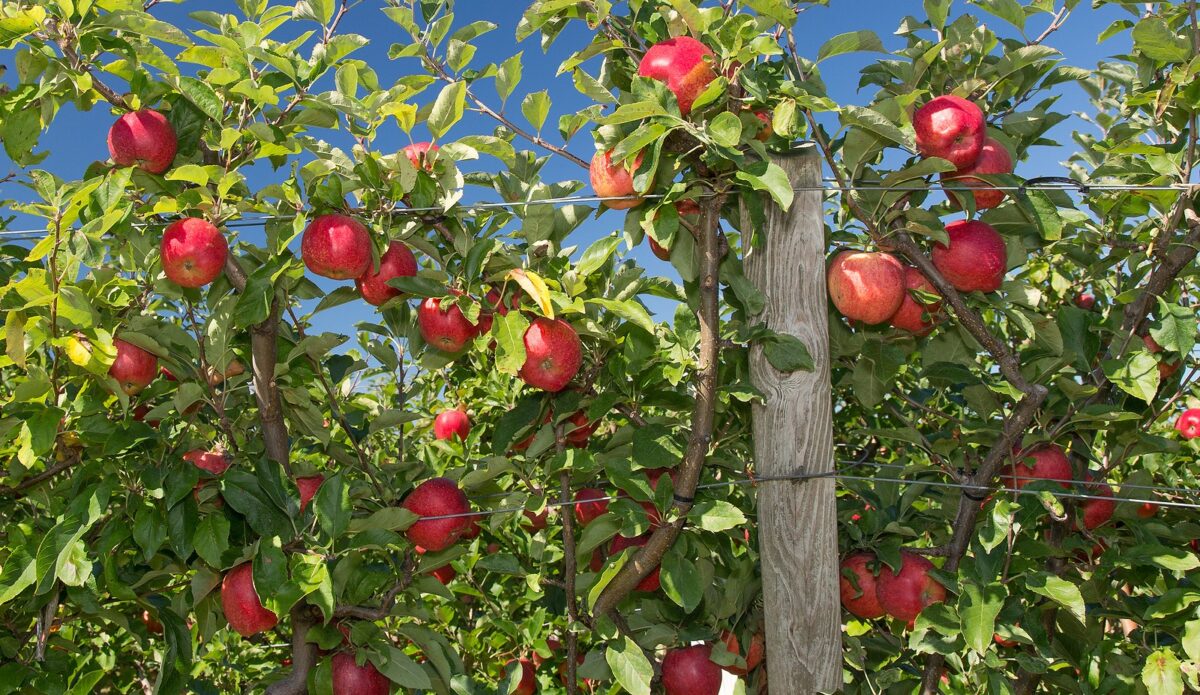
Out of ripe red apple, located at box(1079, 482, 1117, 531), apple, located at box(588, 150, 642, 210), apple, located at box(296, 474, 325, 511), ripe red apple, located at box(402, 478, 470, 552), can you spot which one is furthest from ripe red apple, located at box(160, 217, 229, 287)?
ripe red apple, located at box(1079, 482, 1117, 531)

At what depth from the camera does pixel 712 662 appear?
82.5 inches

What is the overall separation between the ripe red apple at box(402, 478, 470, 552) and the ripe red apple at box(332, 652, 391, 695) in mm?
281

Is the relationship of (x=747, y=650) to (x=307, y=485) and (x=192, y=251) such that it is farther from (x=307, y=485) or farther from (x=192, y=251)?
(x=192, y=251)

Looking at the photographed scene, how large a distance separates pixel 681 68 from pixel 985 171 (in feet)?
2.58

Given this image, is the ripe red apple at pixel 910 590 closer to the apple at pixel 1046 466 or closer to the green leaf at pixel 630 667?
the apple at pixel 1046 466

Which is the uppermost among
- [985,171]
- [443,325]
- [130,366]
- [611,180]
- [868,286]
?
[985,171]

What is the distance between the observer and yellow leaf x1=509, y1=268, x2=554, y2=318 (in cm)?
163

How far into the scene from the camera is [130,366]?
200cm

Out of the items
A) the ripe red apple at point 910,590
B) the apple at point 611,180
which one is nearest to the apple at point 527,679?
the ripe red apple at point 910,590

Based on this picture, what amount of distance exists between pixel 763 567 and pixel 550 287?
0.72 meters

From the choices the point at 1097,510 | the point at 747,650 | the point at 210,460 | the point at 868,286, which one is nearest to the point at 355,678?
the point at 210,460

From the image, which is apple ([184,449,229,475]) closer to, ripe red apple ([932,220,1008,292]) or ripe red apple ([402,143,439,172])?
ripe red apple ([402,143,439,172])

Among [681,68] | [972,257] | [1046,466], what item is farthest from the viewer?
[1046,466]

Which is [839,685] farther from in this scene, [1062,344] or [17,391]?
[17,391]
